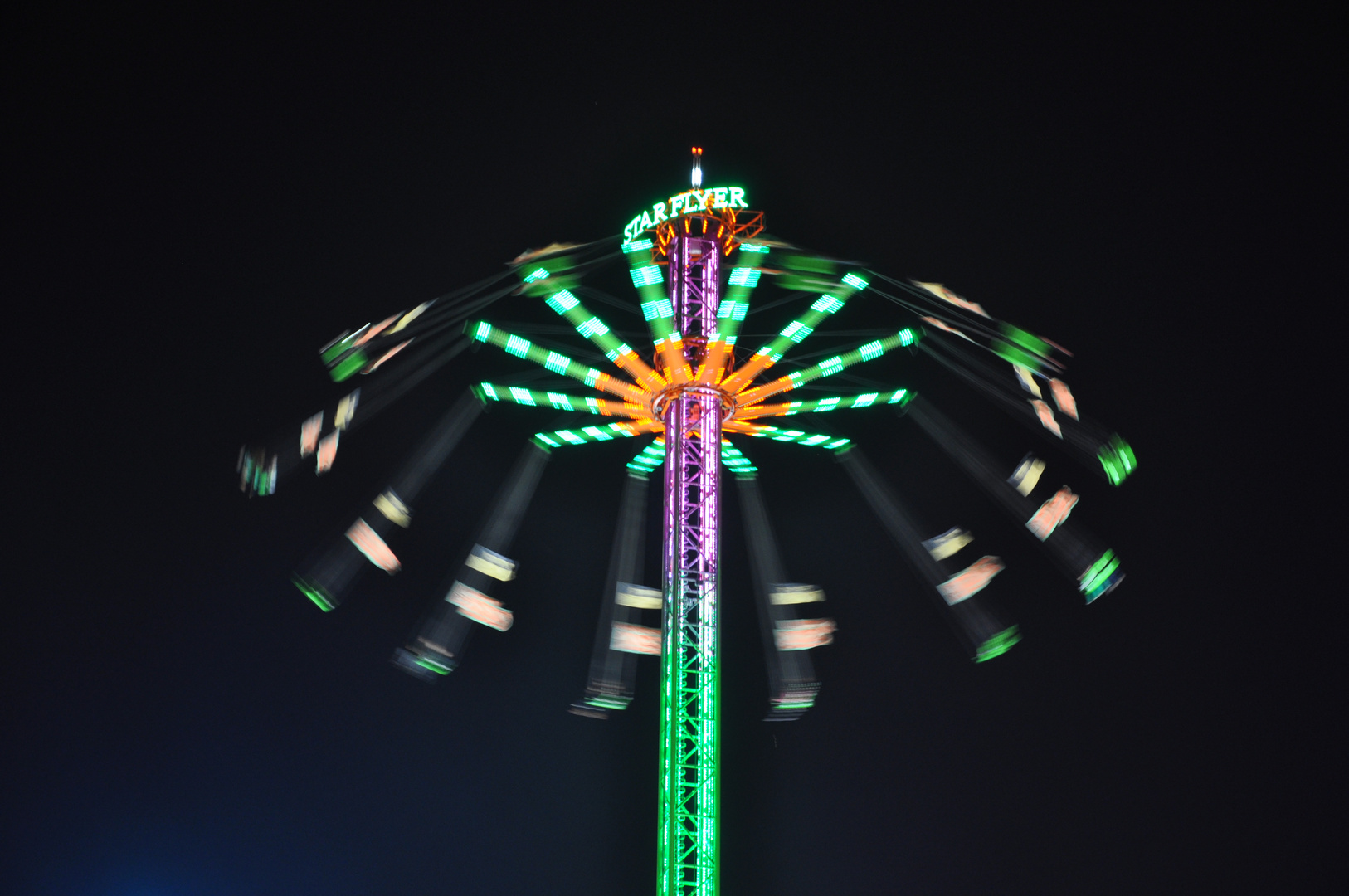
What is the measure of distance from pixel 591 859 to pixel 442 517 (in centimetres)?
668

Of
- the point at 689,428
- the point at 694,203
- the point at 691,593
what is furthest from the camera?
the point at 694,203

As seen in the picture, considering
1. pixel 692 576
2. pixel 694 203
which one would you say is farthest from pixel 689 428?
pixel 694 203

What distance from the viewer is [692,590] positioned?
14.8 metres

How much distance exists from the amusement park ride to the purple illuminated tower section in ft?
0.08

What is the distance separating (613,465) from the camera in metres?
21.1

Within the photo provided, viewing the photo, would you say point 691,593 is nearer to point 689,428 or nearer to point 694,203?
point 689,428

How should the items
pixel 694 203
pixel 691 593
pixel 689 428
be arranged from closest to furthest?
pixel 691 593 < pixel 689 428 < pixel 694 203

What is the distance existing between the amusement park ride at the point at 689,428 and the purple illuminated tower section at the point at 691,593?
0.03 metres

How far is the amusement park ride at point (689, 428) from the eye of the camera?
14.4 m

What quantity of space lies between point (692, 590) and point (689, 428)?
2303 millimetres

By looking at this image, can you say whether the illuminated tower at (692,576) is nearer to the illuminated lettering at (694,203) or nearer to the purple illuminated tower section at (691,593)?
the purple illuminated tower section at (691,593)

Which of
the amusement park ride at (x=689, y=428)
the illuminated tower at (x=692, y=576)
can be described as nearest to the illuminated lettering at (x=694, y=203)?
the amusement park ride at (x=689, y=428)

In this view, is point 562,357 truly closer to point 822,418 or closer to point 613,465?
point 613,465

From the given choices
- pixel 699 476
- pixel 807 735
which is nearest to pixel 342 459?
pixel 699 476
